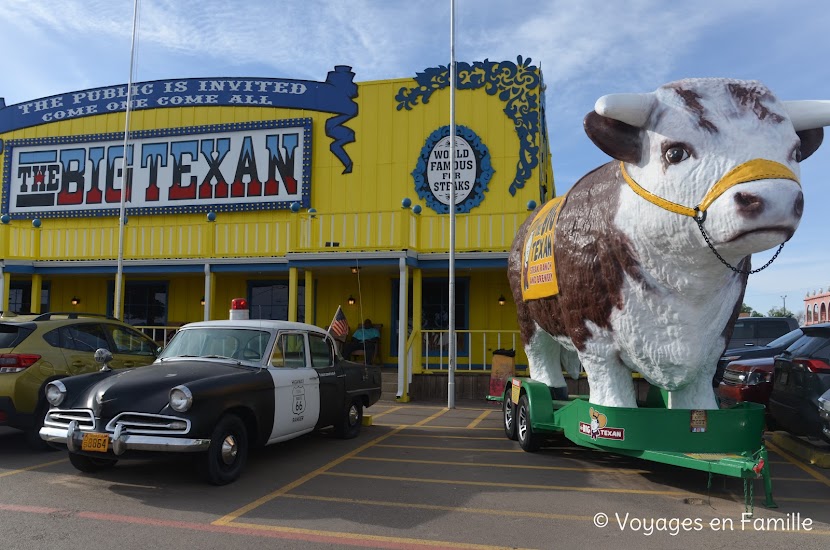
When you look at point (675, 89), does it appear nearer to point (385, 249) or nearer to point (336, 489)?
point (336, 489)

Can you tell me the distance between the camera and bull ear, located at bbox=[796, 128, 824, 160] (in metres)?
5.00

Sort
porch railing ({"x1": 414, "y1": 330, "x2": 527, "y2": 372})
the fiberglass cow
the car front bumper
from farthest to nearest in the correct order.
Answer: porch railing ({"x1": 414, "y1": 330, "x2": 527, "y2": 372}), the car front bumper, the fiberglass cow

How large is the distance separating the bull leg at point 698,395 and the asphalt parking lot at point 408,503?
0.79m

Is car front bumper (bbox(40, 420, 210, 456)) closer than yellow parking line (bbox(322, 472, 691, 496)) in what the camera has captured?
Yes

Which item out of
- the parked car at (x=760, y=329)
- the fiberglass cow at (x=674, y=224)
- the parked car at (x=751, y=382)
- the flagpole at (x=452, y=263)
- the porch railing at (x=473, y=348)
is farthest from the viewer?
the porch railing at (x=473, y=348)

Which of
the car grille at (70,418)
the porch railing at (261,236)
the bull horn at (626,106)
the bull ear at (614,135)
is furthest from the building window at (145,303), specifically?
the bull horn at (626,106)

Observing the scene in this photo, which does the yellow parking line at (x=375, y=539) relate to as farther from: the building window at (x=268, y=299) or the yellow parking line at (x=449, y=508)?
the building window at (x=268, y=299)

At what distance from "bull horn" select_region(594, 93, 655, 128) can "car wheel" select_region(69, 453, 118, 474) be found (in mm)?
5243

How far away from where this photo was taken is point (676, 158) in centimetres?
469

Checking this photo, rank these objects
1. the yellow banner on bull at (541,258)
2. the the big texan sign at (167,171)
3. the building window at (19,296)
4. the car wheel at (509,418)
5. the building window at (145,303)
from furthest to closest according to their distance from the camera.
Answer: the building window at (19,296) < the building window at (145,303) < the the big texan sign at (167,171) < the car wheel at (509,418) < the yellow banner on bull at (541,258)

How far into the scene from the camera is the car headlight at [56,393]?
5680mm

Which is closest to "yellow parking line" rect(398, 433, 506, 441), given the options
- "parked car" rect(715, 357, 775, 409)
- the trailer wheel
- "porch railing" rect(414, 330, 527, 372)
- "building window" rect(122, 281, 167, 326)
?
the trailer wheel

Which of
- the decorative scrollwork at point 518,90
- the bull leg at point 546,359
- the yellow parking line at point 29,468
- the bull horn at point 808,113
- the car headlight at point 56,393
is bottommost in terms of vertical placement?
the yellow parking line at point 29,468

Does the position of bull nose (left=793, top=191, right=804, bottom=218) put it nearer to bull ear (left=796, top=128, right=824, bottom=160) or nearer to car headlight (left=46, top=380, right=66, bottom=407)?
bull ear (left=796, top=128, right=824, bottom=160)
